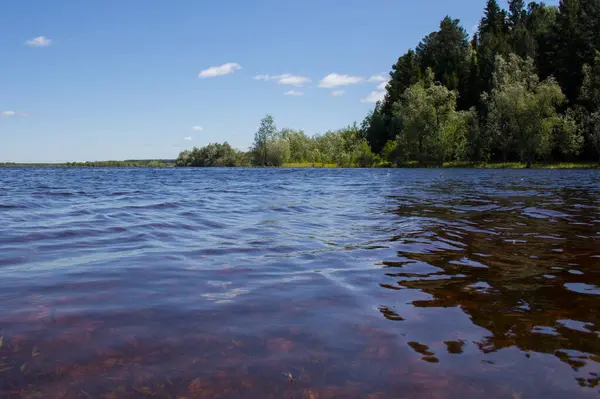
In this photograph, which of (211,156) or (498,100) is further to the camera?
(211,156)

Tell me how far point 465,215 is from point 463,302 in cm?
852

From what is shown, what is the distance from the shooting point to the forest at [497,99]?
62938mm

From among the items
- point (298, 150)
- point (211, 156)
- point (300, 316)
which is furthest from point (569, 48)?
point (211, 156)

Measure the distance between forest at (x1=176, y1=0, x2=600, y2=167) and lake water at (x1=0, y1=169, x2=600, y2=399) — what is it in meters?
62.0

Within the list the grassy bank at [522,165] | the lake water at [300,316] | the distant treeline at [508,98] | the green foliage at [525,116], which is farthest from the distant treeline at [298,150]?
the lake water at [300,316]

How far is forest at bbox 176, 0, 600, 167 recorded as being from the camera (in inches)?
2478

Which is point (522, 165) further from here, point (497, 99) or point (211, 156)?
point (211, 156)

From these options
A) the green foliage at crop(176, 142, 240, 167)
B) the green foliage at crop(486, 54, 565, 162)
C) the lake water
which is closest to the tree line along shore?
the green foliage at crop(486, 54, 565, 162)

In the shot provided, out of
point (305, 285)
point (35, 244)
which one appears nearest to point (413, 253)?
point (305, 285)

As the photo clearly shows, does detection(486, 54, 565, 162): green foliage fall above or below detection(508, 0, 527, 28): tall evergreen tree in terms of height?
below

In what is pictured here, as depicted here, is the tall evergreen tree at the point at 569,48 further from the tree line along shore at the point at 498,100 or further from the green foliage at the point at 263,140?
the green foliage at the point at 263,140

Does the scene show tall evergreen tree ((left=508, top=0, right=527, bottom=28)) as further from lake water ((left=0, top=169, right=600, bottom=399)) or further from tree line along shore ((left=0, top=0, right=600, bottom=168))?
lake water ((left=0, top=169, right=600, bottom=399))

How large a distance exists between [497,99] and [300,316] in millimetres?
68915

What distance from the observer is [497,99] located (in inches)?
2562
